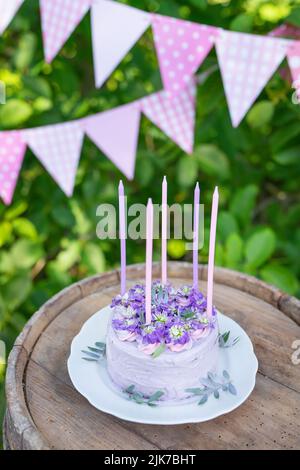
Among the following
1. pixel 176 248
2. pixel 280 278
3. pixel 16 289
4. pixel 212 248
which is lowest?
pixel 176 248

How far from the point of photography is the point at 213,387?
0.98 metres

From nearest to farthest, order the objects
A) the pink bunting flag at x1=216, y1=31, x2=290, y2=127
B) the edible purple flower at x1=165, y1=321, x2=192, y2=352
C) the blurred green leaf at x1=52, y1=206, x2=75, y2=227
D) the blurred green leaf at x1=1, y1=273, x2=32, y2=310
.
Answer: the edible purple flower at x1=165, y1=321, x2=192, y2=352 < the pink bunting flag at x1=216, y1=31, x2=290, y2=127 < the blurred green leaf at x1=1, y1=273, x2=32, y2=310 < the blurred green leaf at x1=52, y1=206, x2=75, y2=227

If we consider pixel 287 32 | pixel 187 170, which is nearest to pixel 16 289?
pixel 187 170

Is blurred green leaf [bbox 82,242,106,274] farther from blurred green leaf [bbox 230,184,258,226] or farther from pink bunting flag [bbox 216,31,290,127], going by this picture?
pink bunting flag [bbox 216,31,290,127]

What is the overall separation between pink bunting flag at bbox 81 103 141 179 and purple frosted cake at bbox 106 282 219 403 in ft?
1.90

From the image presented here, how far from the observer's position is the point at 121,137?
4.94 feet

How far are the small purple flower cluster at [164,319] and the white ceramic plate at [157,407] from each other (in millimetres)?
100

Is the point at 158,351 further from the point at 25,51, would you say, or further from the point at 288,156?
the point at 25,51

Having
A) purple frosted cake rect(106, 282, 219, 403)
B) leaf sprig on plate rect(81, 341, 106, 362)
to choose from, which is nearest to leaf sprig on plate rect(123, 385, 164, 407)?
purple frosted cake rect(106, 282, 219, 403)

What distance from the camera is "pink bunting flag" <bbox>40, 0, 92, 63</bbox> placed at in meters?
1.38

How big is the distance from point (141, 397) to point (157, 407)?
33mm

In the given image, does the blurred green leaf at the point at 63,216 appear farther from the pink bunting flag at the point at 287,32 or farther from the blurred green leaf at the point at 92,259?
the pink bunting flag at the point at 287,32

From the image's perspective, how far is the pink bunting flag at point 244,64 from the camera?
1.31 m
